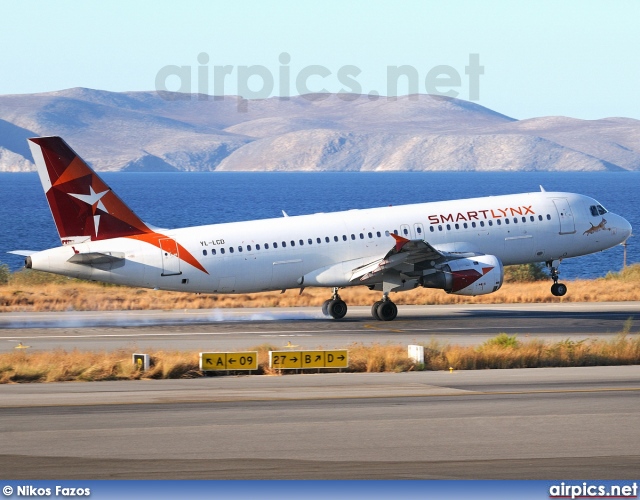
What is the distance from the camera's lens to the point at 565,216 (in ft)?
148

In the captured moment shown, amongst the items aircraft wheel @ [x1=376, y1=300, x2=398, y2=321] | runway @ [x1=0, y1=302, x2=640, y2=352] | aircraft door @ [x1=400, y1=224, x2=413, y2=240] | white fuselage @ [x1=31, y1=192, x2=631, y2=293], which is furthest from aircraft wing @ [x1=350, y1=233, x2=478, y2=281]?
runway @ [x1=0, y1=302, x2=640, y2=352]

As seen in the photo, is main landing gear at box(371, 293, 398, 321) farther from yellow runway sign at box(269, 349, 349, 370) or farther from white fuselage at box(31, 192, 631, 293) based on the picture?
yellow runway sign at box(269, 349, 349, 370)

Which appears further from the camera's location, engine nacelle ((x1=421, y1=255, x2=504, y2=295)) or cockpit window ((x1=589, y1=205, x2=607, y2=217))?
cockpit window ((x1=589, y1=205, x2=607, y2=217))

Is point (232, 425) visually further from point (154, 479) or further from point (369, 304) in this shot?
point (369, 304)

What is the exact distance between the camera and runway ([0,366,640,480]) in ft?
55.1

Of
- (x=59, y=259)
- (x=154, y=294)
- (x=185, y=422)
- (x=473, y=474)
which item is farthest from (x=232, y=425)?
(x=154, y=294)

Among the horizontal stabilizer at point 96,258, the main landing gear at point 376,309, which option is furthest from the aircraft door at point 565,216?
the horizontal stabilizer at point 96,258

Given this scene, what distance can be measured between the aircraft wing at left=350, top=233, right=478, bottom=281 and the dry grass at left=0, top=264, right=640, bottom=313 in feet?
27.0

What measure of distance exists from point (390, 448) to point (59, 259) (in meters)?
22.3

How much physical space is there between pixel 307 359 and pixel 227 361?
2067mm

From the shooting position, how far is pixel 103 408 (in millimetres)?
22406

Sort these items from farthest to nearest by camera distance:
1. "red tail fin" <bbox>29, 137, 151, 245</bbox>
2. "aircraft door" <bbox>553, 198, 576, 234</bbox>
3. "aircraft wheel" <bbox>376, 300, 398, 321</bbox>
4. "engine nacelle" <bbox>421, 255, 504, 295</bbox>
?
"aircraft door" <bbox>553, 198, 576, 234</bbox> < "aircraft wheel" <bbox>376, 300, 398, 321</bbox> < "engine nacelle" <bbox>421, 255, 504, 295</bbox> < "red tail fin" <bbox>29, 137, 151, 245</bbox>

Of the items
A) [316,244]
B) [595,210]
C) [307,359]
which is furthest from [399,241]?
[307,359]

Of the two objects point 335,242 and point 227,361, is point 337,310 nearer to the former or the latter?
point 335,242
